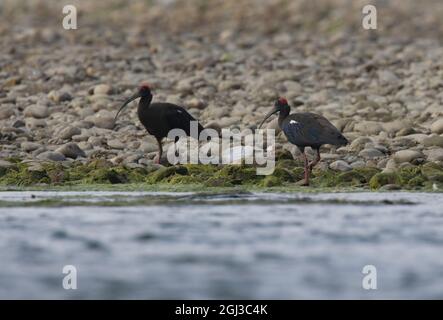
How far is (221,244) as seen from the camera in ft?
39.0

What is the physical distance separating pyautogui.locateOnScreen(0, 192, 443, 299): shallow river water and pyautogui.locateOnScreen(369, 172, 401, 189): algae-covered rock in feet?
2.25

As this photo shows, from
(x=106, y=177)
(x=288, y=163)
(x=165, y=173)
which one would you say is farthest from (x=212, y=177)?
(x=288, y=163)

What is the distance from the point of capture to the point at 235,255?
37.2ft

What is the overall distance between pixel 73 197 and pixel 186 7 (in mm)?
24665

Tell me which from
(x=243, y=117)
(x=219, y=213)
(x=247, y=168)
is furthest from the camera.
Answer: (x=243, y=117)

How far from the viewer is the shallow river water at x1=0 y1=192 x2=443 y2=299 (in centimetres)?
1006

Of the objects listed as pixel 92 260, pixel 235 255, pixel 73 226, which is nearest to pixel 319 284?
pixel 235 255

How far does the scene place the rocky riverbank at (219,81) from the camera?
17.8 metres

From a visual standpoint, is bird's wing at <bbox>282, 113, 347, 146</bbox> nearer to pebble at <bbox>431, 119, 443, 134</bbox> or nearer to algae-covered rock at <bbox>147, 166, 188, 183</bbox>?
algae-covered rock at <bbox>147, 166, 188, 183</bbox>

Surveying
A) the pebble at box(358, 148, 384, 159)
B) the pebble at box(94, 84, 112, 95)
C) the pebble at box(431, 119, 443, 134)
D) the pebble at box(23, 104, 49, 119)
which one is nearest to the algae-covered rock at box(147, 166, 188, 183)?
the pebble at box(358, 148, 384, 159)

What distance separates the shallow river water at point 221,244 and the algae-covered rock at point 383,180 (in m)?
0.68

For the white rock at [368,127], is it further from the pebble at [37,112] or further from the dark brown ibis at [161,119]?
the pebble at [37,112]
